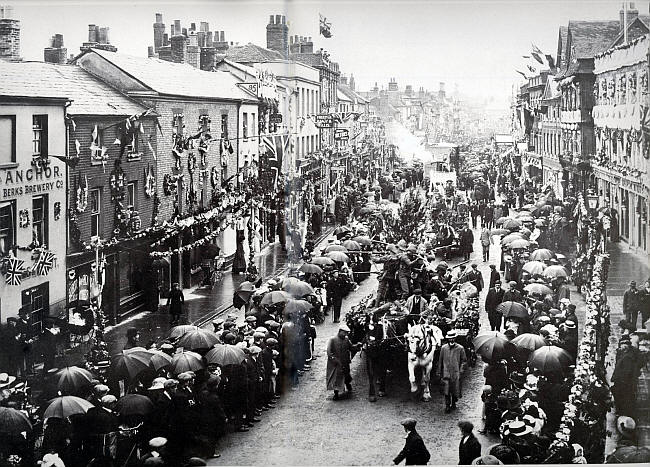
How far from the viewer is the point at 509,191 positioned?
4244cm

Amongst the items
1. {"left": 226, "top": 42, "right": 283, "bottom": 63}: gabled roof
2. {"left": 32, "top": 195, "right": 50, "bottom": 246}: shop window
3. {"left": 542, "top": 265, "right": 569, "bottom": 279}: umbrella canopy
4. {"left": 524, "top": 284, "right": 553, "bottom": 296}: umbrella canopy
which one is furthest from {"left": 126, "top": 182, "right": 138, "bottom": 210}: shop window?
{"left": 226, "top": 42, "right": 283, "bottom": 63}: gabled roof

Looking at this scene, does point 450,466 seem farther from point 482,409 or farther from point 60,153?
point 60,153

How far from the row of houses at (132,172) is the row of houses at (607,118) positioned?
8628mm

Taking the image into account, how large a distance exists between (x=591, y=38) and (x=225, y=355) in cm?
1527

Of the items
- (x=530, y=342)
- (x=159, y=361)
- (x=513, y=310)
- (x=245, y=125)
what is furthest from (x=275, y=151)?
(x=159, y=361)

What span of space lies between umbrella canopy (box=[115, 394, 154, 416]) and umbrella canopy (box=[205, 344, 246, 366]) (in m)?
1.91

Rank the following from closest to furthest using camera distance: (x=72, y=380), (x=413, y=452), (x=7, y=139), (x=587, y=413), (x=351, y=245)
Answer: (x=413, y=452) < (x=587, y=413) < (x=72, y=380) < (x=7, y=139) < (x=351, y=245)

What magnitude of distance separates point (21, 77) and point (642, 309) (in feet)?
44.3

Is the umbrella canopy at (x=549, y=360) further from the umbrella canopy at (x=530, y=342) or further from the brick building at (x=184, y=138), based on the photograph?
the brick building at (x=184, y=138)

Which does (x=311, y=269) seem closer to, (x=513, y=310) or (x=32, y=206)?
(x=513, y=310)

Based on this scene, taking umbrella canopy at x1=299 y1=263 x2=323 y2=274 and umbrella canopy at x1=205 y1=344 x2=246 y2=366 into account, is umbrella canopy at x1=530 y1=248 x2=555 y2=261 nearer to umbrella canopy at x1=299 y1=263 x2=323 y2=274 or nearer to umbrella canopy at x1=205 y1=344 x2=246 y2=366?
umbrella canopy at x1=299 y1=263 x2=323 y2=274

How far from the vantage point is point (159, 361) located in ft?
42.5

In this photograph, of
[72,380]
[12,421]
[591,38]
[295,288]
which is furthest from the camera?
[591,38]

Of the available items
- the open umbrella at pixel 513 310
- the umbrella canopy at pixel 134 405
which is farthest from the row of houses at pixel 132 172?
the open umbrella at pixel 513 310
